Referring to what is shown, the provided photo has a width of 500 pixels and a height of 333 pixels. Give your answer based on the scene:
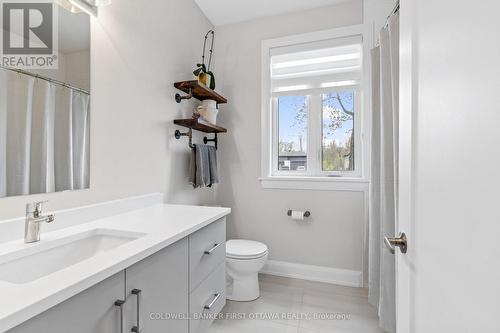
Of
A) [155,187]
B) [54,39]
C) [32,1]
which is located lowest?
[155,187]

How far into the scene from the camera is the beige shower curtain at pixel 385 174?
1479mm

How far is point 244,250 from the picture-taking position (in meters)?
1.92

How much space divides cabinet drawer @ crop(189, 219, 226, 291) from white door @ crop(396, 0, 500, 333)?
84 centimetres

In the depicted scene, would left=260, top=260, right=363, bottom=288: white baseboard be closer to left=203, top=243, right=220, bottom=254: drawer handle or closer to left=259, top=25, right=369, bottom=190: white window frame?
left=259, top=25, right=369, bottom=190: white window frame

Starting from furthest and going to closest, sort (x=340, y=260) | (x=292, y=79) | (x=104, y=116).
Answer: (x=292, y=79)
(x=340, y=260)
(x=104, y=116)

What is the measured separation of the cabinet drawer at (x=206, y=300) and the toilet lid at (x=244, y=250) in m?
0.36

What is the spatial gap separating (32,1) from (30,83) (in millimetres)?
368

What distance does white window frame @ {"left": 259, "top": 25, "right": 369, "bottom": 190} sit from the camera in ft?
7.13

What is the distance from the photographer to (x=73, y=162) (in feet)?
3.81

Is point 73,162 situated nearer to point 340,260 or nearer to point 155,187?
point 155,187

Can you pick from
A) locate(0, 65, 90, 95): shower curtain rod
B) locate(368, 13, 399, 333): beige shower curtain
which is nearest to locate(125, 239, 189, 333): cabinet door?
locate(0, 65, 90, 95): shower curtain rod

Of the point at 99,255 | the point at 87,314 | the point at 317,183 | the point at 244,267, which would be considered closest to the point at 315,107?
the point at 317,183

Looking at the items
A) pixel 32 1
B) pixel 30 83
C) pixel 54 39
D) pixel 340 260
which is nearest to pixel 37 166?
pixel 30 83

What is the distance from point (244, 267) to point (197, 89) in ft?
4.68
